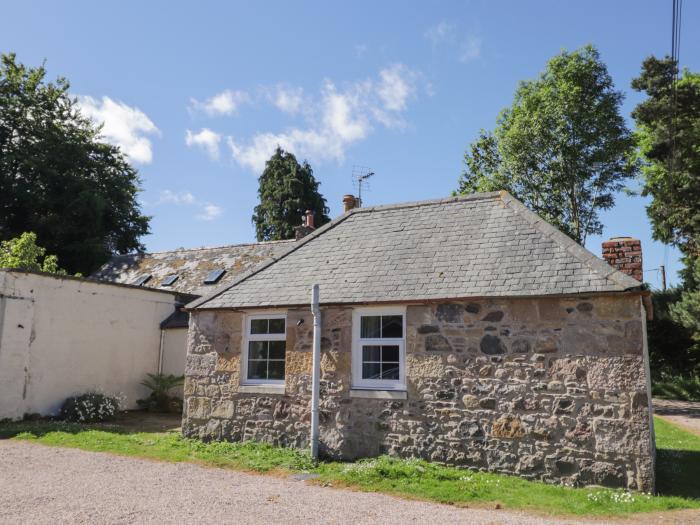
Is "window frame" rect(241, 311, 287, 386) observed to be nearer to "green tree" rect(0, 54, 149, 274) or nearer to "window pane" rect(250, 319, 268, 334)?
"window pane" rect(250, 319, 268, 334)

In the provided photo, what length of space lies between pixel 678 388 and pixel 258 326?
20572mm

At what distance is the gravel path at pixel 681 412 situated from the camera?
53.8 feet

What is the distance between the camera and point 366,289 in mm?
10414

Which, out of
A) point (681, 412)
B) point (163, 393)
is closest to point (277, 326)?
point (163, 393)

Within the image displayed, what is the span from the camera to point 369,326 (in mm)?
10445

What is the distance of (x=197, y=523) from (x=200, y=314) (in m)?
6.17

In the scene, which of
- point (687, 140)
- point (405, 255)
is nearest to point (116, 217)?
point (405, 255)

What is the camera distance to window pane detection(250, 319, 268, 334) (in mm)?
11500

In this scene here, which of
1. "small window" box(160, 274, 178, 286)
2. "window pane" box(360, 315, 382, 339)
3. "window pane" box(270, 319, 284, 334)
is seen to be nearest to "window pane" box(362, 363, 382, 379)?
"window pane" box(360, 315, 382, 339)

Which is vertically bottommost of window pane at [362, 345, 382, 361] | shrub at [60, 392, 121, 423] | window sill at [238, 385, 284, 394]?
shrub at [60, 392, 121, 423]

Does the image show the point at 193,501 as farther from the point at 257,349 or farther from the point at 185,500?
the point at 257,349

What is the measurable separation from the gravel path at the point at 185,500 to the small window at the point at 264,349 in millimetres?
2339

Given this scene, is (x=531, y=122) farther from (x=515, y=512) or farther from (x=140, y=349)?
(x=515, y=512)

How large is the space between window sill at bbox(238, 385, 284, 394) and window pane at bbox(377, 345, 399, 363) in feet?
7.28
